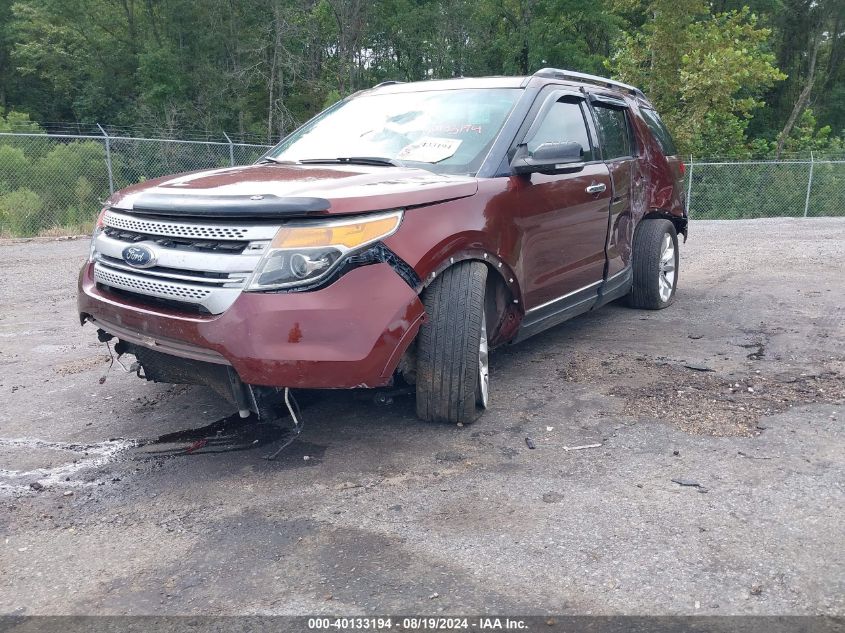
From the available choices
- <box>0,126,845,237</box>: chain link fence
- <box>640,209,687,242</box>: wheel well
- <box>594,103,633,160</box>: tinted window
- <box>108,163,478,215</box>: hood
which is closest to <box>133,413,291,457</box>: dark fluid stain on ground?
<box>108,163,478,215</box>: hood

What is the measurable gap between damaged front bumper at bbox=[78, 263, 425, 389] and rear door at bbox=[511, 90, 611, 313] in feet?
3.99

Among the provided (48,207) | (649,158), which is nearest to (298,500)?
(649,158)

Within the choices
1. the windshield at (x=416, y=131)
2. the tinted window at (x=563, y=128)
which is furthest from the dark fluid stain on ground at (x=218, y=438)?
the tinted window at (x=563, y=128)

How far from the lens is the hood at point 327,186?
319 centimetres

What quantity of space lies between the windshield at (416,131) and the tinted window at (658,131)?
2.41 meters

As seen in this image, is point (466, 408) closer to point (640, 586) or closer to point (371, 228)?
point (371, 228)

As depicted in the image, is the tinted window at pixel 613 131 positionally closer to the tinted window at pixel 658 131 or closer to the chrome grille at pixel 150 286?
the tinted window at pixel 658 131

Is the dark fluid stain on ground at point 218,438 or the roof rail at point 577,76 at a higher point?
the roof rail at point 577,76

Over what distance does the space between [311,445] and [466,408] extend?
80 cm

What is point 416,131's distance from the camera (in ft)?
14.4

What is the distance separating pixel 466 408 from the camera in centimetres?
369

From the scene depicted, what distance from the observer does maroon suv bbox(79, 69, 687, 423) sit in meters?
3.07

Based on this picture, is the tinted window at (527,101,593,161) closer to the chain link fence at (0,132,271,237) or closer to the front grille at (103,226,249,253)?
the front grille at (103,226,249,253)

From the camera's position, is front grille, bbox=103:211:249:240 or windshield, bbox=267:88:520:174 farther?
windshield, bbox=267:88:520:174
